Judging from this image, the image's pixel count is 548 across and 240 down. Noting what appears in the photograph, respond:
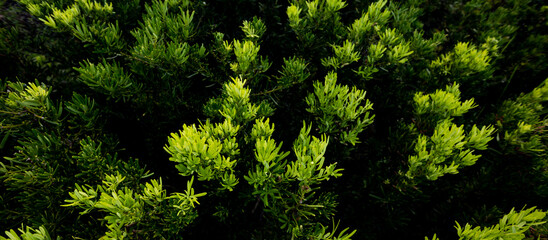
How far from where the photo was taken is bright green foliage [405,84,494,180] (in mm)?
1876

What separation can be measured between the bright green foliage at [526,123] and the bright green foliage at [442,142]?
0.59 meters

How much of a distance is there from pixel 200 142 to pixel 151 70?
1015 mm

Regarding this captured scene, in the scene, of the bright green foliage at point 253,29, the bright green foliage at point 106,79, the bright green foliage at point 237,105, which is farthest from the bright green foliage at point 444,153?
the bright green foliage at point 106,79

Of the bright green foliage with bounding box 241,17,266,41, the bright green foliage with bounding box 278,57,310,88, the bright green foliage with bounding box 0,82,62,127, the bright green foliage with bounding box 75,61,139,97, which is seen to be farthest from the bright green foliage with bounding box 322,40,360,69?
the bright green foliage with bounding box 0,82,62,127

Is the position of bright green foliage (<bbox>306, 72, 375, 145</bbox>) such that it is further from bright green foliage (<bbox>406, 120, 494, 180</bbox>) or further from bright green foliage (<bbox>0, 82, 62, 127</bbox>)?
bright green foliage (<bbox>0, 82, 62, 127</bbox>)

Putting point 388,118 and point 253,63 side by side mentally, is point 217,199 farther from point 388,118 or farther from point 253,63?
point 388,118

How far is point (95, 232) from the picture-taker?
1.74 metres

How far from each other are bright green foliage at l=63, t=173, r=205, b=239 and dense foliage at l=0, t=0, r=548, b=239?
12mm

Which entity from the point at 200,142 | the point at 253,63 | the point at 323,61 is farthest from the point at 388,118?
the point at 200,142

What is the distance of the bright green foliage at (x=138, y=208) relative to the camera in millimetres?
1301

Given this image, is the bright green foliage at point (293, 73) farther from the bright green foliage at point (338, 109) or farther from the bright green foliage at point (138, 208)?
the bright green foliage at point (138, 208)

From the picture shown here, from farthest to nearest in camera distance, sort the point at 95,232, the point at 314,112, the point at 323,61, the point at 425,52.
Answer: the point at 425,52
the point at 323,61
the point at 314,112
the point at 95,232

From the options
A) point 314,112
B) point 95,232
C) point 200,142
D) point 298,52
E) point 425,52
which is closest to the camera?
point 200,142

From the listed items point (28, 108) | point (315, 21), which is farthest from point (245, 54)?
point (28, 108)
